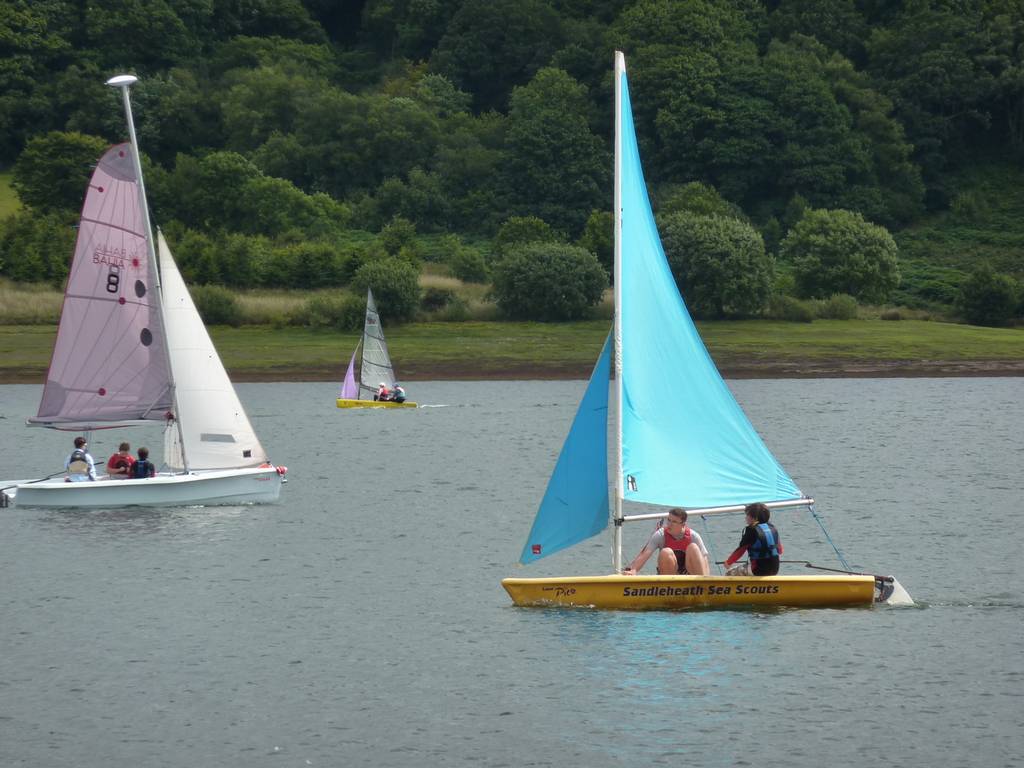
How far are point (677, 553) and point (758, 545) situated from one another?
1716 millimetres

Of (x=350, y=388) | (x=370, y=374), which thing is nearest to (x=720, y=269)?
(x=370, y=374)

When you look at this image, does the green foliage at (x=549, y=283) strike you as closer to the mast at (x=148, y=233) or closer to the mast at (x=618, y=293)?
the mast at (x=148, y=233)

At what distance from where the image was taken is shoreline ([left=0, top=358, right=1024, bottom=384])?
109438mm

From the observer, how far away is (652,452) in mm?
35062

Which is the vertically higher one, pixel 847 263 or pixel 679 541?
pixel 847 263

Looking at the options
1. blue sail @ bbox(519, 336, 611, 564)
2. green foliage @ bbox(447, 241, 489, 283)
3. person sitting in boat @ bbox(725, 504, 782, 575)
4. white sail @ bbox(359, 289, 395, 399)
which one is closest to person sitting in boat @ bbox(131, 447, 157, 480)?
blue sail @ bbox(519, 336, 611, 564)

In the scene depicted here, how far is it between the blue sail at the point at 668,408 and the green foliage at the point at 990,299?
105 metres

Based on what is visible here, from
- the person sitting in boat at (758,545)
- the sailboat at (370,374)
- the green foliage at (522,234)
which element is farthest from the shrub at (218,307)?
the person sitting in boat at (758,545)

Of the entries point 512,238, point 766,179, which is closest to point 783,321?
point 512,238

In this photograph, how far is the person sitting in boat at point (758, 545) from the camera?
113ft

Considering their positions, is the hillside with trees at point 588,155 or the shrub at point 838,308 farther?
the hillside with trees at point 588,155

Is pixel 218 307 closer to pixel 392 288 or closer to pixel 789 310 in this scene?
pixel 392 288

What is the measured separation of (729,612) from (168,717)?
12.7 m

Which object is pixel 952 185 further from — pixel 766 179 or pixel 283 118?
pixel 283 118
